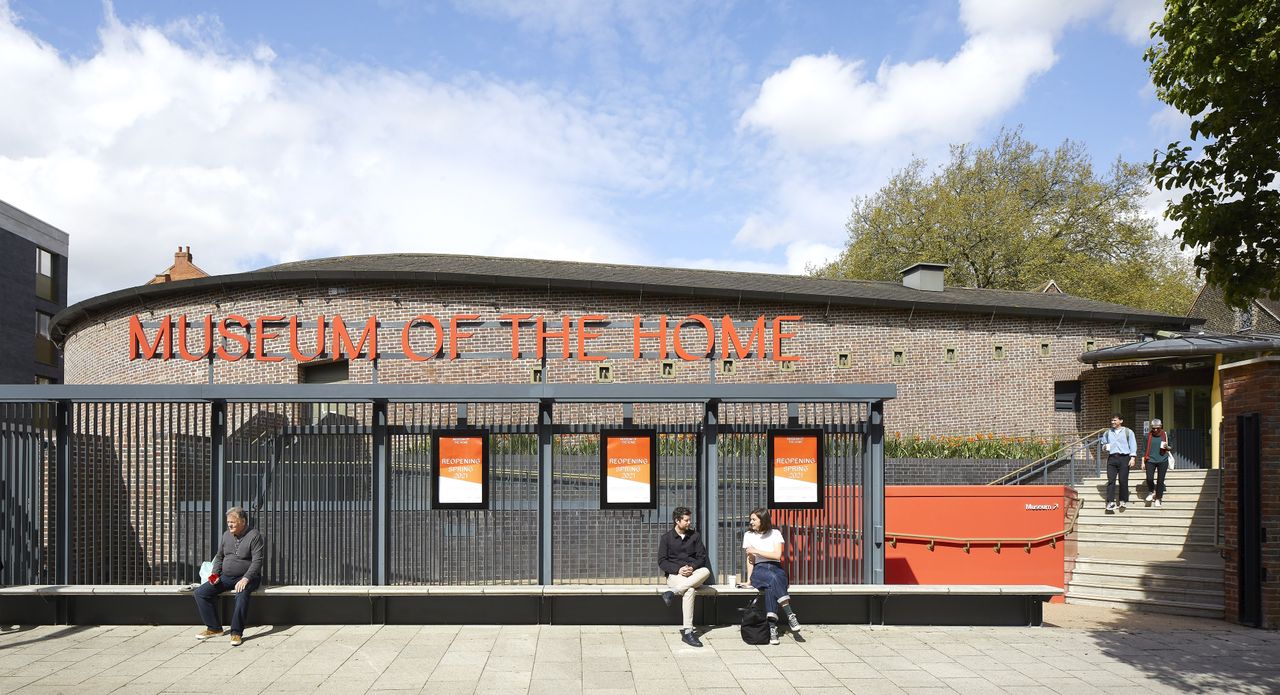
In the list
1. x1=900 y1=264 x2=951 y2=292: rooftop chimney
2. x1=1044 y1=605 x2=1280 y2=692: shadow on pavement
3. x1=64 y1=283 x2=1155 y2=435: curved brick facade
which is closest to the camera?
x1=1044 y1=605 x2=1280 y2=692: shadow on pavement

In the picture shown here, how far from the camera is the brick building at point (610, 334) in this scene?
814 inches

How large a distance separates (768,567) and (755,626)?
23.7 inches

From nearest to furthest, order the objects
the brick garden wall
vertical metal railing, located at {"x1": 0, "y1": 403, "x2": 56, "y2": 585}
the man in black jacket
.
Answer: the man in black jacket → vertical metal railing, located at {"x1": 0, "y1": 403, "x2": 56, "y2": 585} → the brick garden wall

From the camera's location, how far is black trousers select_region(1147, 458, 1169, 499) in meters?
15.0

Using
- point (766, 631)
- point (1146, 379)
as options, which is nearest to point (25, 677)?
point (766, 631)

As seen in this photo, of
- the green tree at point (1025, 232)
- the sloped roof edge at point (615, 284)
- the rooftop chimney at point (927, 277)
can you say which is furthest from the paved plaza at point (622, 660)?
the green tree at point (1025, 232)

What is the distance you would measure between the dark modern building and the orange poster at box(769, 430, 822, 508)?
38147 mm

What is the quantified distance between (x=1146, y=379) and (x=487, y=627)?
19.5m

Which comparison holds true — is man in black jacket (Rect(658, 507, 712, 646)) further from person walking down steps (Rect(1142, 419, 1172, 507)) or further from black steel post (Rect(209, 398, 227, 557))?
person walking down steps (Rect(1142, 419, 1172, 507))

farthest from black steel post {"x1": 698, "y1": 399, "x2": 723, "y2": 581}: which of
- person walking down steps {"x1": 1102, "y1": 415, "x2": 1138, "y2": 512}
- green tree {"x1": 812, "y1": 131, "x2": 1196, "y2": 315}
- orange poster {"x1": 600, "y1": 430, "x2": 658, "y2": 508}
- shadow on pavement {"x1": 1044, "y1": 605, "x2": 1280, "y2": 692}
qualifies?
green tree {"x1": 812, "y1": 131, "x2": 1196, "y2": 315}

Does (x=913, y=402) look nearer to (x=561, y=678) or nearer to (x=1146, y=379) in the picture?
(x=1146, y=379)

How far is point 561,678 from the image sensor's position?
24.4 feet

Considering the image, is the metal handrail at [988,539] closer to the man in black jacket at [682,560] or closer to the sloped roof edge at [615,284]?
the man in black jacket at [682,560]

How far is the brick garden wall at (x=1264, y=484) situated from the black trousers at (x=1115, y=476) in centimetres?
474
